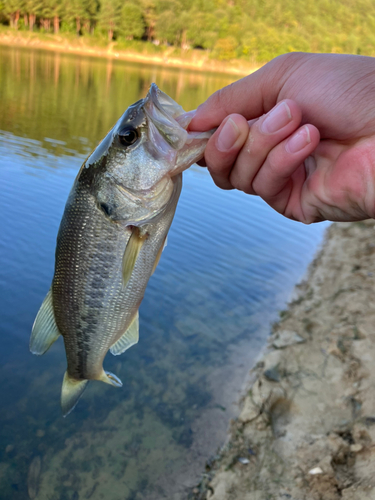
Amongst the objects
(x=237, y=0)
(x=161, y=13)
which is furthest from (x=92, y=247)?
(x=237, y=0)

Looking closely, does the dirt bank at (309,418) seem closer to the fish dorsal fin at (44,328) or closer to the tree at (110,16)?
the fish dorsal fin at (44,328)

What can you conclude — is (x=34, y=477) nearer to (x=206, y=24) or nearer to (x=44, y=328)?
(x=44, y=328)

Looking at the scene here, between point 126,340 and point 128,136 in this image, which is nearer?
point 128,136

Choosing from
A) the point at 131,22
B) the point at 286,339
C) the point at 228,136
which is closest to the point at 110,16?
the point at 131,22

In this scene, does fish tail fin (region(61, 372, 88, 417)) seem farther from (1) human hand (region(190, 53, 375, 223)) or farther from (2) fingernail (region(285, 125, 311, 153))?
(2) fingernail (region(285, 125, 311, 153))

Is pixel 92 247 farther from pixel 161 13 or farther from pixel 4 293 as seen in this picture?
pixel 161 13

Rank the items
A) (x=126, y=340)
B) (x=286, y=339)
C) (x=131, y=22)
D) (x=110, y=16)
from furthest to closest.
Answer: (x=131, y=22) → (x=110, y=16) → (x=286, y=339) → (x=126, y=340)
